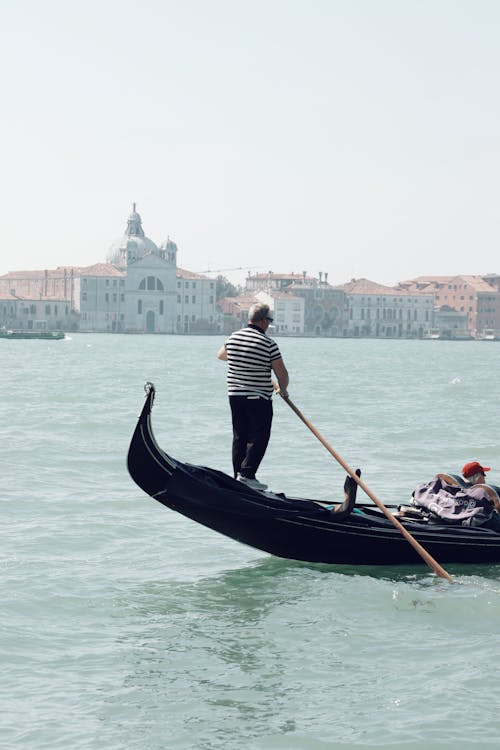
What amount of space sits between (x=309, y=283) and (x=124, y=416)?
103m

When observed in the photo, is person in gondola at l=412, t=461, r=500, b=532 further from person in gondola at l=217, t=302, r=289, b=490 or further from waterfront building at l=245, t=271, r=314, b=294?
waterfront building at l=245, t=271, r=314, b=294


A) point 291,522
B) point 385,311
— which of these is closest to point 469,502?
point 291,522

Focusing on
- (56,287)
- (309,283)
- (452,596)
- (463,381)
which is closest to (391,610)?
(452,596)

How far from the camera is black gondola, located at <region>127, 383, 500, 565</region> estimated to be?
22.1 feet

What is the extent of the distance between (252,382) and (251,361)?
0.11m

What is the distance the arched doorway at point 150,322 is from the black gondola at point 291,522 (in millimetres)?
105666

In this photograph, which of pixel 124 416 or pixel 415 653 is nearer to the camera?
pixel 415 653

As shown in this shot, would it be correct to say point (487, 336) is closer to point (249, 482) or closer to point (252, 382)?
point (249, 482)

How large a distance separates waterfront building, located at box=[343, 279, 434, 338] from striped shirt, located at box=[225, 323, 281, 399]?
391ft

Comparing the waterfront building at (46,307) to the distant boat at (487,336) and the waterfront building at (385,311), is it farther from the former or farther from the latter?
the distant boat at (487,336)

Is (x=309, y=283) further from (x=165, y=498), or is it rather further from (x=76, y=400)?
(x=165, y=498)

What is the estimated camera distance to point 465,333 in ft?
427

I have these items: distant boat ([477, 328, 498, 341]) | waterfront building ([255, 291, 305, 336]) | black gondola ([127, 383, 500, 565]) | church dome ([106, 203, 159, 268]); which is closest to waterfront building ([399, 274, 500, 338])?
distant boat ([477, 328, 498, 341])

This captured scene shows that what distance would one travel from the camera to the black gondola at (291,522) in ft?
22.1
